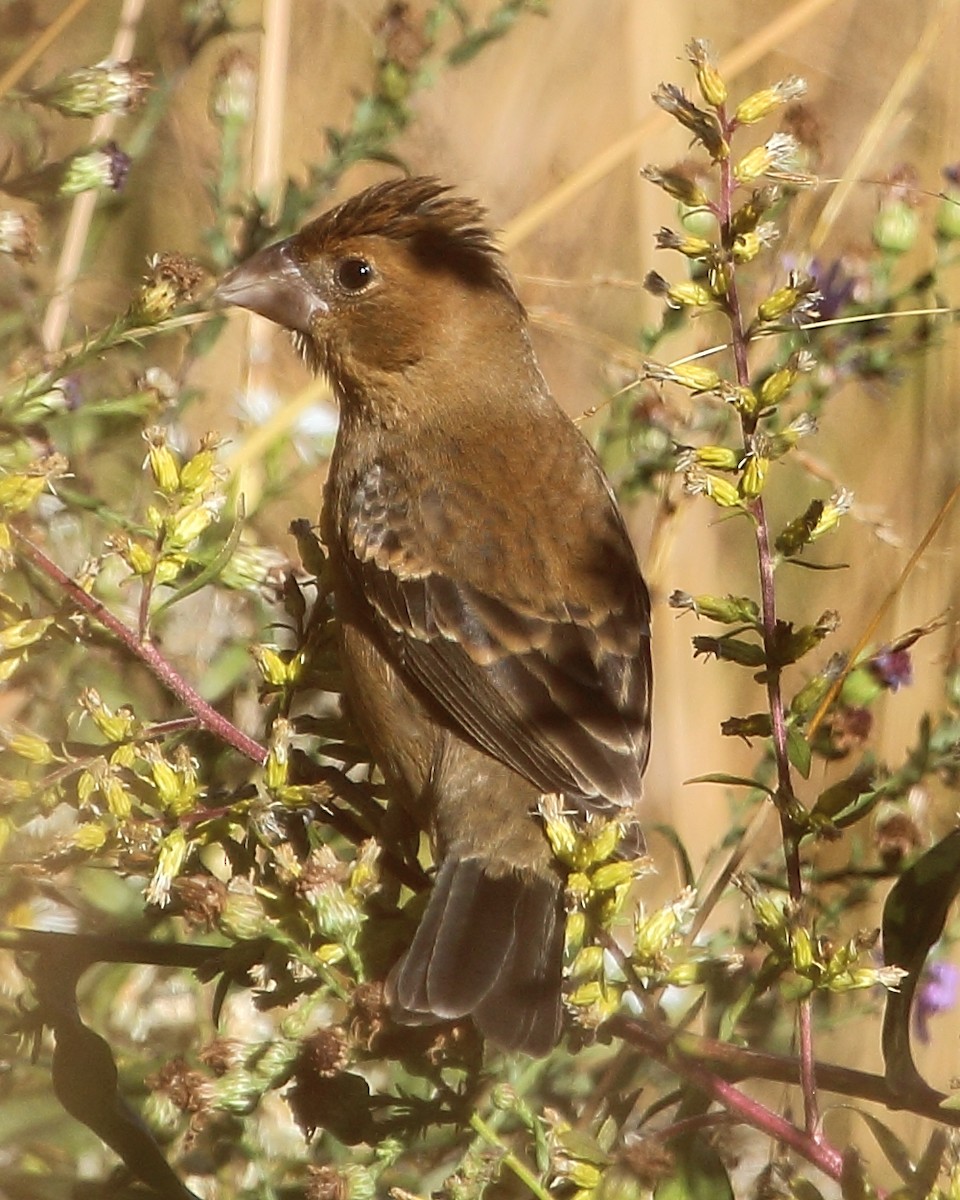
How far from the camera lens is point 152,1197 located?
2.23 metres

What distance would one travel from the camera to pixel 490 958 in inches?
108

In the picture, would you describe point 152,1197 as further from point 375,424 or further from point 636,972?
point 375,424

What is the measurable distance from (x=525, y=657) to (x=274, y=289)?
955 millimetres

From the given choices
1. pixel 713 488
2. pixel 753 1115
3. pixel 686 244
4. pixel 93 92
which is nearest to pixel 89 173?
pixel 93 92

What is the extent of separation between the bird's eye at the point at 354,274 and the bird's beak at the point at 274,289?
0.06m

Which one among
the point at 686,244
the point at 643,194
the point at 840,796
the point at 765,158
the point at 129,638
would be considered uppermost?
the point at 643,194

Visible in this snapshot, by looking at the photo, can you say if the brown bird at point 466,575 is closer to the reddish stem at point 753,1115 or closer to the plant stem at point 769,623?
the reddish stem at point 753,1115

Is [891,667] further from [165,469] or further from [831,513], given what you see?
[165,469]

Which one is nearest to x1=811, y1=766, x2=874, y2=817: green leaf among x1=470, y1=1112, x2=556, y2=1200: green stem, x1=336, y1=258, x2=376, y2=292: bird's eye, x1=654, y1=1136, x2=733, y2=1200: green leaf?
x1=654, y1=1136, x2=733, y2=1200: green leaf

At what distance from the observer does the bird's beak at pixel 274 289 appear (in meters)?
3.40

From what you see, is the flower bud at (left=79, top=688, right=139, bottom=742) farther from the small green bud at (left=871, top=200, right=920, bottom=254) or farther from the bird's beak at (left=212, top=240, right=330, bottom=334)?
the small green bud at (left=871, top=200, right=920, bottom=254)

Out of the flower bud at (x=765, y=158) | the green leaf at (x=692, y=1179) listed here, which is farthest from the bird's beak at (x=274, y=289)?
the green leaf at (x=692, y=1179)

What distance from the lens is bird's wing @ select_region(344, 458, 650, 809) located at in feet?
9.97

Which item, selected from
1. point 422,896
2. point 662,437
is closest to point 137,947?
point 422,896
